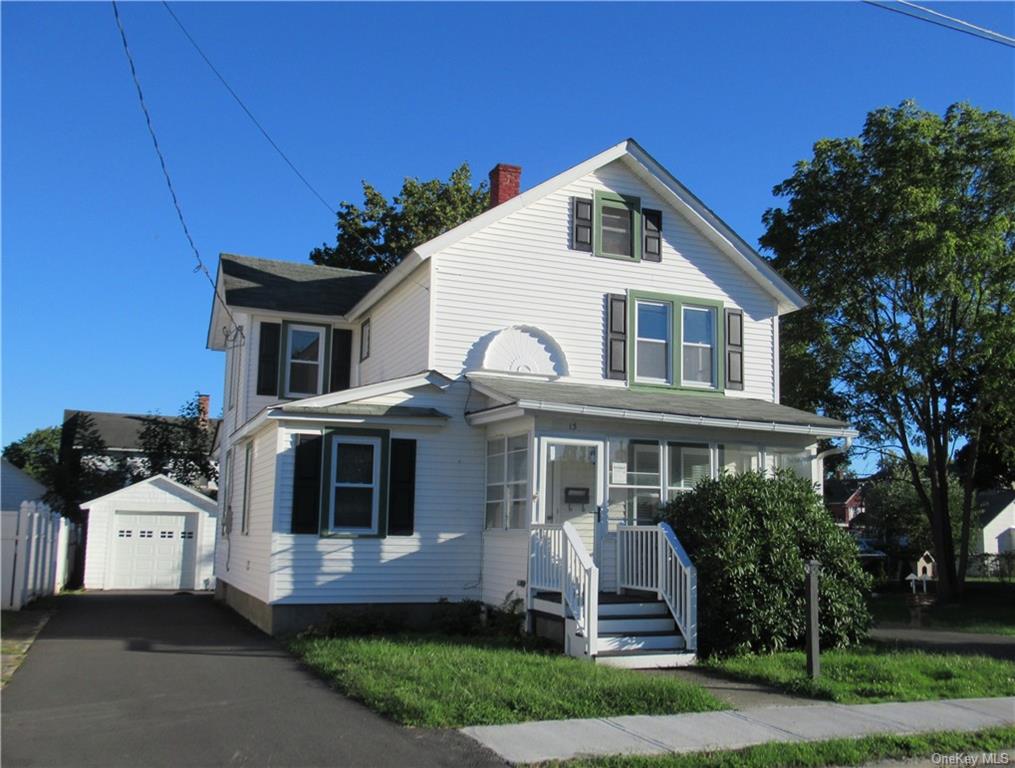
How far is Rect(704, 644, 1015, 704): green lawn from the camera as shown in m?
10.1

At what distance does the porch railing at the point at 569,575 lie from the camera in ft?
38.8

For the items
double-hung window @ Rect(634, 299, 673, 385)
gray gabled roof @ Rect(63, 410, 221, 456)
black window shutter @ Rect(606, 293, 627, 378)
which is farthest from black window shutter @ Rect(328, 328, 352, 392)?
gray gabled roof @ Rect(63, 410, 221, 456)

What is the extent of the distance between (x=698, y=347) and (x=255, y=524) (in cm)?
846

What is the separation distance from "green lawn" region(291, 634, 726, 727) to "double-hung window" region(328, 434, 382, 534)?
288 cm

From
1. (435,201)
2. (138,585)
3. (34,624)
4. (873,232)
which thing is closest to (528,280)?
(34,624)

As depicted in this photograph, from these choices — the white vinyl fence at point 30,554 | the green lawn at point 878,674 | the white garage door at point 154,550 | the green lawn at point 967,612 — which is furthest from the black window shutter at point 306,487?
the white garage door at point 154,550

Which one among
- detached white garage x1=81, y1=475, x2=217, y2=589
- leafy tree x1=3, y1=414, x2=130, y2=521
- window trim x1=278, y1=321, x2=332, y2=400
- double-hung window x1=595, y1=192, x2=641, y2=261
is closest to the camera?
double-hung window x1=595, y1=192, x2=641, y2=261

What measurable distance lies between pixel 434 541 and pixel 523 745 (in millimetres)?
7704

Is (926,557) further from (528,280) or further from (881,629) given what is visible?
(528,280)

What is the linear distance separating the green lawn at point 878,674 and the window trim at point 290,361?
1047 cm

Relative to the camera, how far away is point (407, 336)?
17.0 meters

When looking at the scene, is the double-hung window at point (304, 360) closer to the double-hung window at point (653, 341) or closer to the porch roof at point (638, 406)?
the porch roof at point (638, 406)

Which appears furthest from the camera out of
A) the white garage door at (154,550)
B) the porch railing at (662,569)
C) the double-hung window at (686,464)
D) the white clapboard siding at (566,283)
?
the white garage door at (154,550)

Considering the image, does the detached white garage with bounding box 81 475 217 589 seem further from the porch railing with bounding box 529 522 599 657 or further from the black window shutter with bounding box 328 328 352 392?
the porch railing with bounding box 529 522 599 657
